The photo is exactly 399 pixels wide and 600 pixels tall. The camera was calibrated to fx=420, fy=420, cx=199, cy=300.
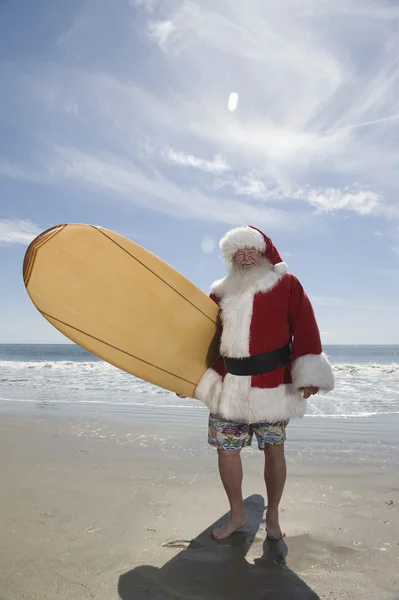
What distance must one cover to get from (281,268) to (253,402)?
72 cm

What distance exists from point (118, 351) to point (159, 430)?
2.16 m

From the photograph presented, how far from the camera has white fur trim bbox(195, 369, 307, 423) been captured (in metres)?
2.04

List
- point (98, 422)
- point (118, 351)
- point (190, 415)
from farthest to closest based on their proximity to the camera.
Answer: point (190, 415) < point (98, 422) < point (118, 351)

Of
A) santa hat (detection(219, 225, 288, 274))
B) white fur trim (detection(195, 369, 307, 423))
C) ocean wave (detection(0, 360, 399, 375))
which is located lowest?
ocean wave (detection(0, 360, 399, 375))

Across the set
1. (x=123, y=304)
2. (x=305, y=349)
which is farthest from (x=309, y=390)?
(x=123, y=304)

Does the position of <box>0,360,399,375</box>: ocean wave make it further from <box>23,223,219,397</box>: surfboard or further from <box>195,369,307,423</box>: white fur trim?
<box>195,369,307,423</box>: white fur trim

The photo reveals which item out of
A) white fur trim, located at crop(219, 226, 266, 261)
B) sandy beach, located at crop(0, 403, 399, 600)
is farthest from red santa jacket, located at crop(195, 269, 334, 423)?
sandy beach, located at crop(0, 403, 399, 600)

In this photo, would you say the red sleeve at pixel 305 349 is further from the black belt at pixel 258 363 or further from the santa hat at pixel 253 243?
the santa hat at pixel 253 243

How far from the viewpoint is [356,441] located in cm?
384

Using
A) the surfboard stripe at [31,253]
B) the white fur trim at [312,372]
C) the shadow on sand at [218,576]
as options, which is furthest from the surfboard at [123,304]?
the shadow on sand at [218,576]

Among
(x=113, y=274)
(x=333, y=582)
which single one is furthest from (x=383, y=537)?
(x=113, y=274)

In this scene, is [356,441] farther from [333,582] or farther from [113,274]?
[113,274]

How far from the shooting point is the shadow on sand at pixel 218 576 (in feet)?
5.16

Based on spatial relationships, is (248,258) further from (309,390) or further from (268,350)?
(309,390)
